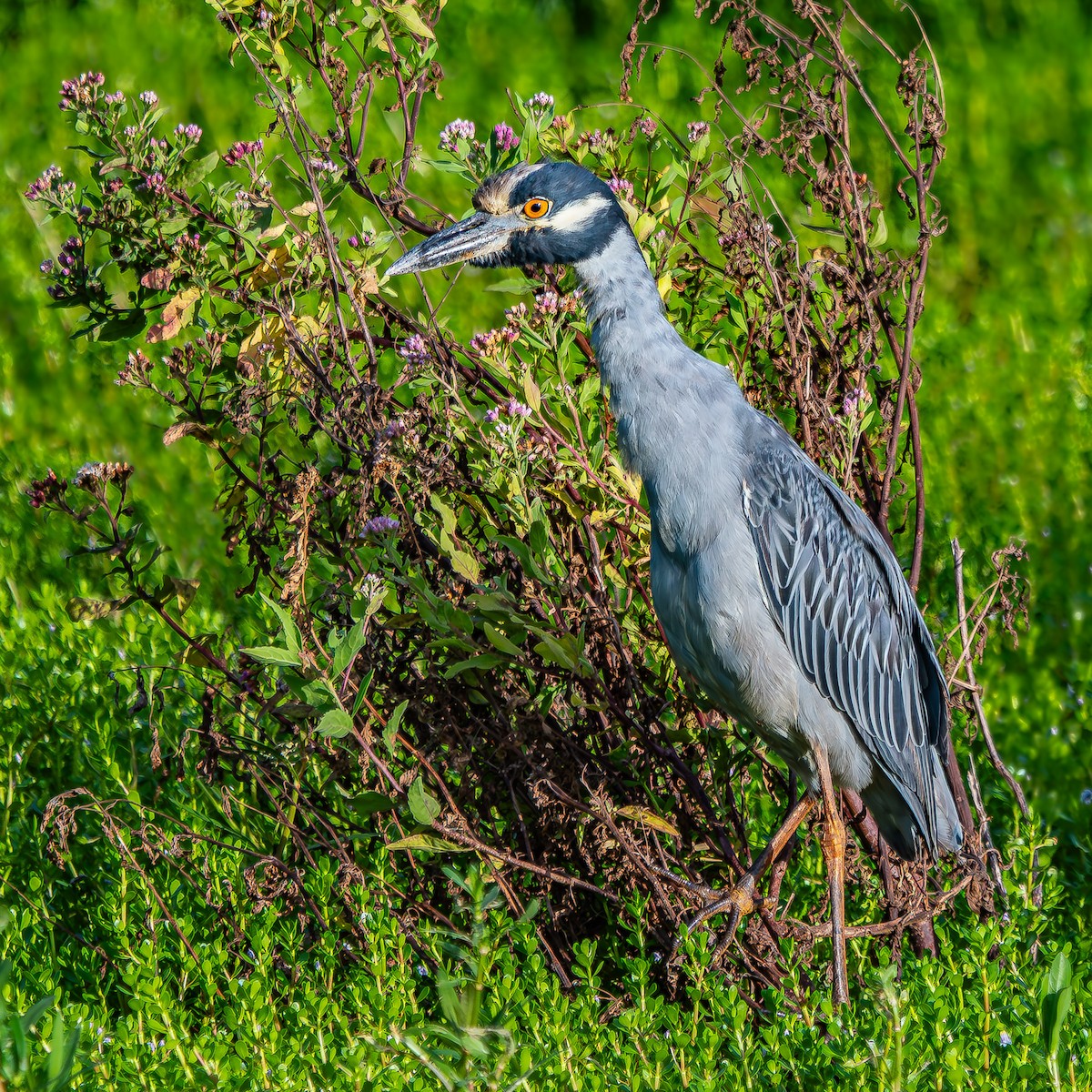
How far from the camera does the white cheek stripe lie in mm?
3078

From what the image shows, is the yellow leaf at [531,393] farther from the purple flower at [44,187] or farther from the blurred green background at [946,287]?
the blurred green background at [946,287]

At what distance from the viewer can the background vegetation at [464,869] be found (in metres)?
2.59

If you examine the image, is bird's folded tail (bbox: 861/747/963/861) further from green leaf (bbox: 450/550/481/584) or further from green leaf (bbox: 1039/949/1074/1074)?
green leaf (bbox: 450/550/481/584)

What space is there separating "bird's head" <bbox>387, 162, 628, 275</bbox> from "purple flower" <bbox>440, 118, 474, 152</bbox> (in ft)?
0.44

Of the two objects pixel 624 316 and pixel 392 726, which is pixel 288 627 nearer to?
pixel 392 726

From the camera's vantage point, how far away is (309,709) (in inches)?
117

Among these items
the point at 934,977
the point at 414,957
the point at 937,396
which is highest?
the point at 937,396

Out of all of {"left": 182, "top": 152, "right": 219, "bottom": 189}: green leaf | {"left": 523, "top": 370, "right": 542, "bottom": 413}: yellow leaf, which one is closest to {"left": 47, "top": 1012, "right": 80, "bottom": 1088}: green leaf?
{"left": 523, "top": 370, "right": 542, "bottom": 413}: yellow leaf

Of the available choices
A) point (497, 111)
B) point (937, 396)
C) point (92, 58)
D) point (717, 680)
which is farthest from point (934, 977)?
point (92, 58)

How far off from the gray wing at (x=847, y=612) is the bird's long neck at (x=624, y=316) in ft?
1.05

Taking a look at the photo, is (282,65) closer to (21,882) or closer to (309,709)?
(309,709)

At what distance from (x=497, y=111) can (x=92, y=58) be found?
9.23 ft

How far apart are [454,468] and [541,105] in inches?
32.6

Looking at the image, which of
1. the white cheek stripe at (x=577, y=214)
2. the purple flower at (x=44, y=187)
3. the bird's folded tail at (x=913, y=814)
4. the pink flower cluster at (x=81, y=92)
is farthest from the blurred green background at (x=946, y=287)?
the pink flower cluster at (x=81, y=92)
